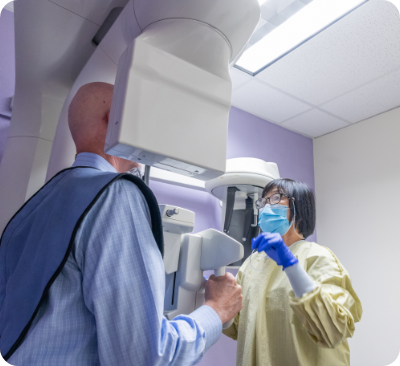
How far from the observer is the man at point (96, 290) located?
1.77 feet

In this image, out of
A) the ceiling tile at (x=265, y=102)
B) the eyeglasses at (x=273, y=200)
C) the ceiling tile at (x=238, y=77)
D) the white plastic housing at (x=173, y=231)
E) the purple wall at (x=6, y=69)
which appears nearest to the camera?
the white plastic housing at (x=173, y=231)

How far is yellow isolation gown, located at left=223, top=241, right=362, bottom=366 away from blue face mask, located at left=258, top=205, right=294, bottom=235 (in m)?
0.12

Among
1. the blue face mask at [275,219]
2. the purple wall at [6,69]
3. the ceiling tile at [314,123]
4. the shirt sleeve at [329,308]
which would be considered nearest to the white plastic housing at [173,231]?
the shirt sleeve at [329,308]

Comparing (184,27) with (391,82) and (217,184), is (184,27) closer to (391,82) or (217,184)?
(217,184)

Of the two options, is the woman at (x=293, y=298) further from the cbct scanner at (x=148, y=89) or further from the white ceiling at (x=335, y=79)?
the white ceiling at (x=335, y=79)

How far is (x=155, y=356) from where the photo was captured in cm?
53

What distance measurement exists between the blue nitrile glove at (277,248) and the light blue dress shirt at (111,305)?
67 centimetres

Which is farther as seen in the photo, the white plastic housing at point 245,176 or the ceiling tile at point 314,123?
the ceiling tile at point 314,123

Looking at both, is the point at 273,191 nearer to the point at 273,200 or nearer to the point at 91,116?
the point at 273,200

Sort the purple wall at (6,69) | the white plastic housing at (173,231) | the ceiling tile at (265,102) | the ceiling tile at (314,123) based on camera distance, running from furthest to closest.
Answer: the ceiling tile at (314,123) → the ceiling tile at (265,102) → the purple wall at (6,69) → the white plastic housing at (173,231)

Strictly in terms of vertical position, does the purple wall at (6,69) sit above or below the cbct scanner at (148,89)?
above

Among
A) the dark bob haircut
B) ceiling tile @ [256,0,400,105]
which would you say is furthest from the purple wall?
ceiling tile @ [256,0,400,105]

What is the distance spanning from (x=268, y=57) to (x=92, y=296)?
1.84 m

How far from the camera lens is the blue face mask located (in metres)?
1.55
